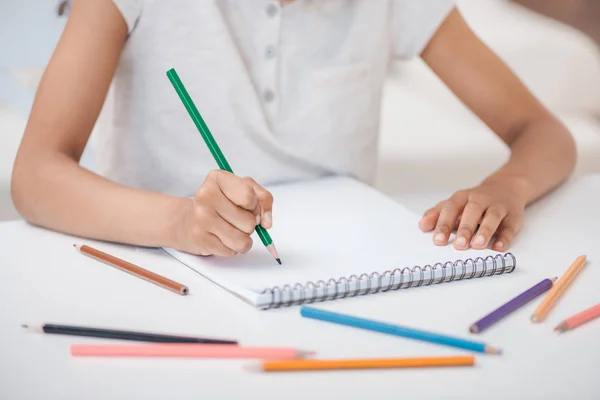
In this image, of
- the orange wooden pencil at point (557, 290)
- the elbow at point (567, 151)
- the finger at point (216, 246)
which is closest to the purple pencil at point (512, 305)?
the orange wooden pencil at point (557, 290)

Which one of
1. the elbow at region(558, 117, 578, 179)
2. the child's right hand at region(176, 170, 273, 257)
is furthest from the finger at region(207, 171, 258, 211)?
the elbow at region(558, 117, 578, 179)

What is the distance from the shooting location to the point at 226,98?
0.95 meters

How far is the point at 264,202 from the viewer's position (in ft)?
2.11

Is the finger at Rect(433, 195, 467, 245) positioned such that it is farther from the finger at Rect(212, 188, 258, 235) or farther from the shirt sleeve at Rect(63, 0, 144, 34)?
the shirt sleeve at Rect(63, 0, 144, 34)

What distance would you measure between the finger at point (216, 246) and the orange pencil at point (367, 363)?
0.18m

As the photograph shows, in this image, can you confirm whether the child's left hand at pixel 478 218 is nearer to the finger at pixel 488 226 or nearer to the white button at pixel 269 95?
the finger at pixel 488 226

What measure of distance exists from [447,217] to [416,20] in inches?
15.7

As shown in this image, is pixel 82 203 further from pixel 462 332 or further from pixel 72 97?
pixel 462 332

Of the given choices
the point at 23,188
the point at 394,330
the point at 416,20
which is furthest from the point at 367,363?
the point at 416,20

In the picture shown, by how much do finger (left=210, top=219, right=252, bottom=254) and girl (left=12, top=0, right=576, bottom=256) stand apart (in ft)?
0.09

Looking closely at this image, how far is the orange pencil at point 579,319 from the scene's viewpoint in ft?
1.89

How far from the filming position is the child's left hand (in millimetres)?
729

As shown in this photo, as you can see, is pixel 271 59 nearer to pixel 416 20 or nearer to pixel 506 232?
pixel 416 20

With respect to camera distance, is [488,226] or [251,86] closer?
[488,226]
